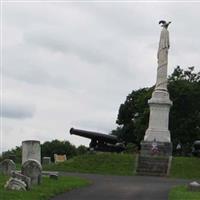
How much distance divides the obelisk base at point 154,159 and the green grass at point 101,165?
0.59 metres

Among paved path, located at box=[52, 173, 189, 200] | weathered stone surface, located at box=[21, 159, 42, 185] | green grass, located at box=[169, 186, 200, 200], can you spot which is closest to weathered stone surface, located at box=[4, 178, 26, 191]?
paved path, located at box=[52, 173, 189, 200]

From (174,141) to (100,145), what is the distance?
68.1ft

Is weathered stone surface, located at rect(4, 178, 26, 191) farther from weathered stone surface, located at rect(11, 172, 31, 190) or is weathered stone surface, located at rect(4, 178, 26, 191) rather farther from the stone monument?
the stone monument

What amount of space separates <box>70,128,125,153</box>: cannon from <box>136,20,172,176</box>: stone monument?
414 centimetres

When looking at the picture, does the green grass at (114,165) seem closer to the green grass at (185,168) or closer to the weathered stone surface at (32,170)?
the green grass at (185,168)

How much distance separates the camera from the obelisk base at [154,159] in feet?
132

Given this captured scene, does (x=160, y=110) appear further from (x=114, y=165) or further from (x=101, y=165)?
(x=101, y=165)

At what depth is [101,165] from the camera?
134 ft

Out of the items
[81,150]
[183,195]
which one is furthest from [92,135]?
[183,195]

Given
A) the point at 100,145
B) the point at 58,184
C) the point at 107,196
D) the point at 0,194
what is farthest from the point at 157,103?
the point at 0,194

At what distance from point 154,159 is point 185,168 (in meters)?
2.84

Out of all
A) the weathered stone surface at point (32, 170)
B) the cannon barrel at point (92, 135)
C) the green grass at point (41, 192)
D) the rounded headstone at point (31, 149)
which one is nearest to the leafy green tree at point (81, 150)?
the cannon barrel at point (92, 135)

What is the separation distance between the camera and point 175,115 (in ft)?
225

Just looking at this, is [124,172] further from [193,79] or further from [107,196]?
[193,79]
